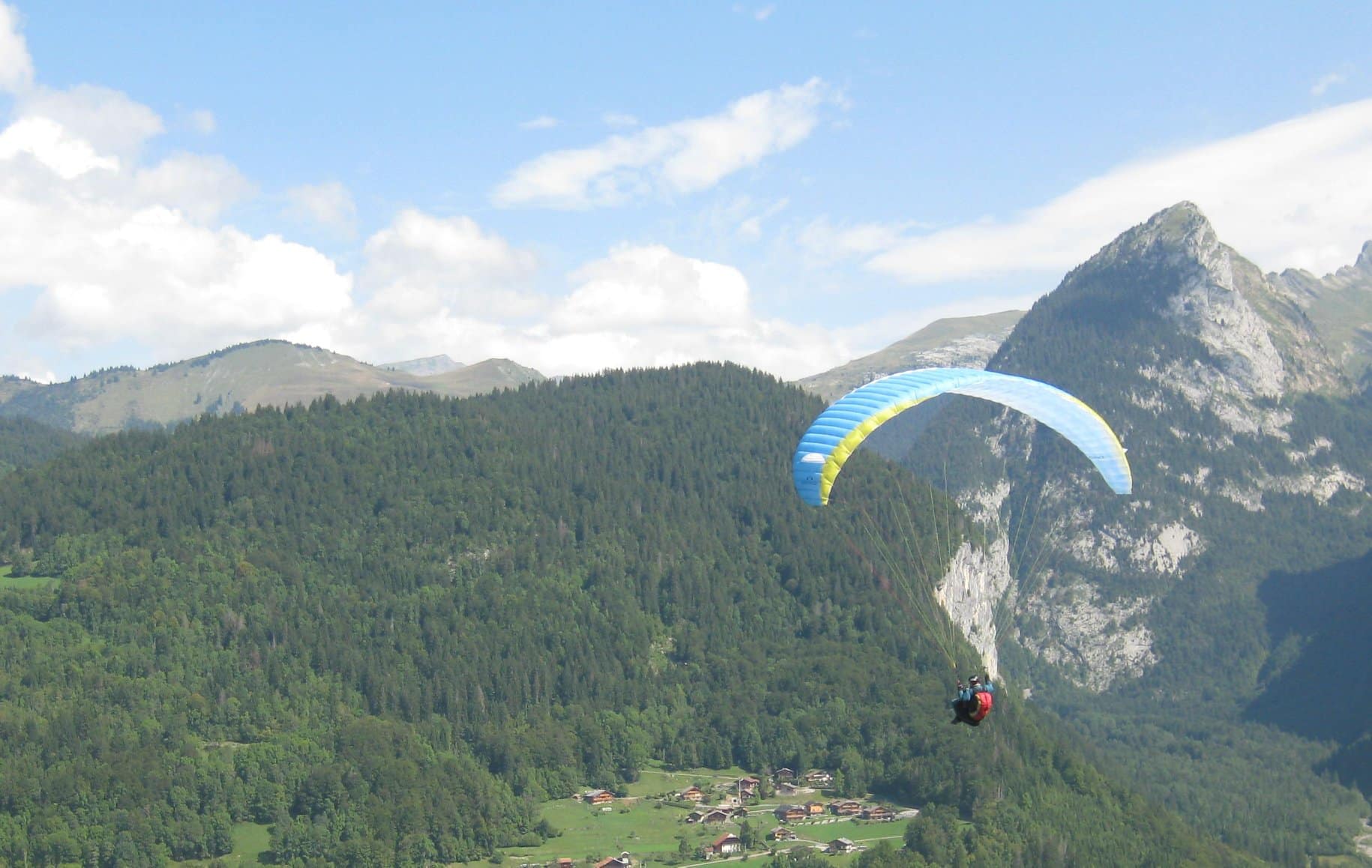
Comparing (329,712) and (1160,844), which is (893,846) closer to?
(1160,844)

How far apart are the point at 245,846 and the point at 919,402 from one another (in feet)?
323

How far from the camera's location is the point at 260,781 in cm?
15725

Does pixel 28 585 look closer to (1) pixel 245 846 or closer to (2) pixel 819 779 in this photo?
(1) pixel 245 846

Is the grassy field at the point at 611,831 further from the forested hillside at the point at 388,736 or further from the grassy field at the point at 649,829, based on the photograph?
the forested hillside at the point at 388,736

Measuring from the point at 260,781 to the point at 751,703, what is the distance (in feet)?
203

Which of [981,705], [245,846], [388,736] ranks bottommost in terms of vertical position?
[245,846]

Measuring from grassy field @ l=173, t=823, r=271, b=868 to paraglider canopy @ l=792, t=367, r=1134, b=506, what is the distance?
88535 mm

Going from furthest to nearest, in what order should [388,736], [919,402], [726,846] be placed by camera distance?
[388,736] → [726,846] → [919,402]

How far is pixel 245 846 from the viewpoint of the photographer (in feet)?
492

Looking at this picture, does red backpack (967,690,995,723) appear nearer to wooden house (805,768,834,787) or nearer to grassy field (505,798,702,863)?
grassy field (505,798,702,863)

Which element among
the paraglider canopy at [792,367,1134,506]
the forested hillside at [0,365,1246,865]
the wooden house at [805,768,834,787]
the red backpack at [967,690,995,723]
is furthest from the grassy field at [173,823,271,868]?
the red backpack at [967,690,995,723]

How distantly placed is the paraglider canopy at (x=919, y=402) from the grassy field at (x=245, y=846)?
290 ft

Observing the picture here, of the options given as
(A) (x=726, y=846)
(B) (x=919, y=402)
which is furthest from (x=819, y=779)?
(B) (x=919, y=402)

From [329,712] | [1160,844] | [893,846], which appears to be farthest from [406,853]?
[1160,844]
